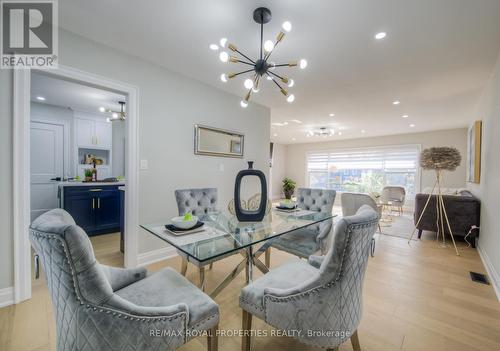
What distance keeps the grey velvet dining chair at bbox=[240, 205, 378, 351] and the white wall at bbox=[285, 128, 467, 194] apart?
7.11m

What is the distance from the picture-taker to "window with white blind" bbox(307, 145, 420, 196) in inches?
265

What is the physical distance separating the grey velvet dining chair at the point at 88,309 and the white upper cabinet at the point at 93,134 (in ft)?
16.3

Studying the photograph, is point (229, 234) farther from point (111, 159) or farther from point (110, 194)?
point (111, 159)

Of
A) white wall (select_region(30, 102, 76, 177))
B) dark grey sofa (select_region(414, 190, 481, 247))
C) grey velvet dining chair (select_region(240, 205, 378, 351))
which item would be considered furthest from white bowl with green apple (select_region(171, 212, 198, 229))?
white wall (select_region(30, 102, 76, 177))

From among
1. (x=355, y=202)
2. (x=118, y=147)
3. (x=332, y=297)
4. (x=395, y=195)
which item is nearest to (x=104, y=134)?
(x=118, y=147)

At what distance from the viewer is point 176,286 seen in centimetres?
124

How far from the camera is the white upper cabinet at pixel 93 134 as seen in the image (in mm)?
4857

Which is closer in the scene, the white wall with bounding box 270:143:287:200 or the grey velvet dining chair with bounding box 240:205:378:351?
the grey velvet dining chair with bounding box 240:205:378:351

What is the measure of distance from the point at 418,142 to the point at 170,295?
794 centimetres

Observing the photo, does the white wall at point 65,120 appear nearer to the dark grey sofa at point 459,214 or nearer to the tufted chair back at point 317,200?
the tufted chair back at point 317,200

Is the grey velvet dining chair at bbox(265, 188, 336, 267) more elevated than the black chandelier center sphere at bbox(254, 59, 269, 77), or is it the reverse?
the black chandelier center sphere at bbox(254, 59, 269, 77)

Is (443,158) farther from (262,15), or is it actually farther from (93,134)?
(93,134)

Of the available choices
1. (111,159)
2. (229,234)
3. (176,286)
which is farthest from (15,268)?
(111,159)

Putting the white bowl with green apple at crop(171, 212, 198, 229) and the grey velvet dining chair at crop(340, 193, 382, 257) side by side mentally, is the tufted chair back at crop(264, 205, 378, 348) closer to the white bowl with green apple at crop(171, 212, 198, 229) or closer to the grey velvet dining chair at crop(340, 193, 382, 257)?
the white bowl with green apple at crop(171, 212, 198, 229)
